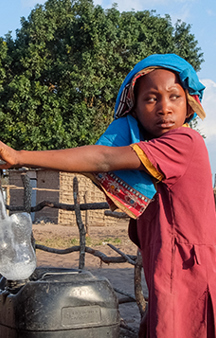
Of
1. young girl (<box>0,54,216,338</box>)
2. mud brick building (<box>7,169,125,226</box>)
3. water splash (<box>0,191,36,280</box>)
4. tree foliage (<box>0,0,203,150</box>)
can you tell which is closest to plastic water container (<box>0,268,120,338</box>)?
water splash (<box>0,191,36,280</box>)

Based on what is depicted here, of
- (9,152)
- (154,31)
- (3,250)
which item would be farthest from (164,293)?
(154,31)

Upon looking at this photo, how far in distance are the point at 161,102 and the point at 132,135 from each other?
0.14 metres

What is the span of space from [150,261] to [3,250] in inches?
25.9

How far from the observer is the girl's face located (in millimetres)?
1319

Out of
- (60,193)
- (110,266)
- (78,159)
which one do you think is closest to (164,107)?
(78,159)

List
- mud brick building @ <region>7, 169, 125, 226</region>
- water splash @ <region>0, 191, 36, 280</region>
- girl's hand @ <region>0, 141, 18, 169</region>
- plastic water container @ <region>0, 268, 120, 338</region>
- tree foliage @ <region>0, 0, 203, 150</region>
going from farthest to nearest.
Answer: tree foliage @ <region>0, 0, 203, 150</region> → mud brick building @ <region>7, 169, 125, 226</region> → water splash @ <region>0, 191, 36, 280</region> → plastic water container @ <region>0, 268, 120, 338</region> → girl's hand @ <region>0, 141, 18, 169</region>

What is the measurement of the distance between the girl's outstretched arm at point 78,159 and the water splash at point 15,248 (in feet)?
1.81

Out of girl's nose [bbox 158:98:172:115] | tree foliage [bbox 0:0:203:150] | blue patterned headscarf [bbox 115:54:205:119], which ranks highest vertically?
tree foliage [bbox 0:0:203:150]

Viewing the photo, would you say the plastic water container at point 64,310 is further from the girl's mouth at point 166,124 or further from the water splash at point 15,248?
the girl's mouth at point 166,124

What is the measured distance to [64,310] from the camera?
1490 mm

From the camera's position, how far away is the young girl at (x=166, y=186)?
1.17 m

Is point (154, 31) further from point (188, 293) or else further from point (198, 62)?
point (188, 293)

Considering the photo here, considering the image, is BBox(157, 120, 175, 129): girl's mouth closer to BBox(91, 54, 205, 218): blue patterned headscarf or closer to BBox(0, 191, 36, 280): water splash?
BBox(91, 54, 205, 218): blue patterned headscarf

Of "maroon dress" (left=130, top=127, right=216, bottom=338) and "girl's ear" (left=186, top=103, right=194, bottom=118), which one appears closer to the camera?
"maroon dress" (left=130, top=127, right=216, bottom=338)
